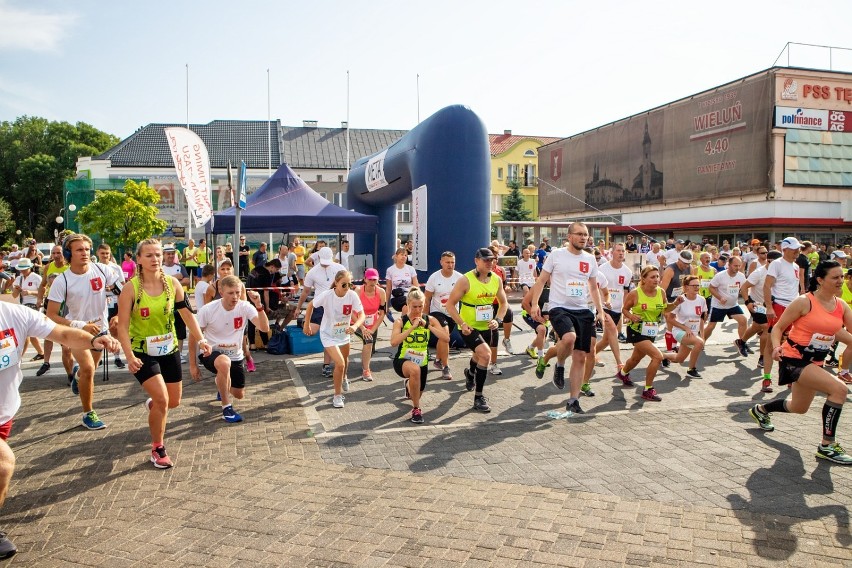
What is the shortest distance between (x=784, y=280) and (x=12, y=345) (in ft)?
30.0

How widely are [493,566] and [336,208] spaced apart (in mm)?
11346

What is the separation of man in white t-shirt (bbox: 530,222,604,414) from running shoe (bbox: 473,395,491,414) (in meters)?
0.89

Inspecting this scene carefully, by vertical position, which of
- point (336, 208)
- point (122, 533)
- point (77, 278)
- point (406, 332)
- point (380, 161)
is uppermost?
point (380, 161)

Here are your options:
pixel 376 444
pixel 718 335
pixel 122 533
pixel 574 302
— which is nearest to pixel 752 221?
pixel 718 335

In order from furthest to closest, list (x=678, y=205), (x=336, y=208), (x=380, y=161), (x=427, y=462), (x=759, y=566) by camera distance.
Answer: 1. (x=678, y=205)
2. (x=380, y=161)
3. (x=336, y=208)
4. (x=427, y=462)
5. (x=759, y=566)

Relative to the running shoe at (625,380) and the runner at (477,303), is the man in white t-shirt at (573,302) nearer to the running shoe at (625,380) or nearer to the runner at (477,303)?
the runner at (477,303)

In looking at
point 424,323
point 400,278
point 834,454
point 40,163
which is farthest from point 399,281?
point 40,163

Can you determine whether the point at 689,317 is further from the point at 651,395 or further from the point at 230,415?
the point at 230,415

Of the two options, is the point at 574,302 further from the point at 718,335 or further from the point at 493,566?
the point at 718,335

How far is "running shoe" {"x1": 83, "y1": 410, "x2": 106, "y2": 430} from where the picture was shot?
21.2 ft

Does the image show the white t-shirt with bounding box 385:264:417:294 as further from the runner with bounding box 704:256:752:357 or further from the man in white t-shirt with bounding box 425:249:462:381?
the runner with bounding box 704:256:752:357

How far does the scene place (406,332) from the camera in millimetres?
7012

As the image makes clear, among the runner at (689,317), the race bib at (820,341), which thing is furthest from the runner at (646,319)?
the race bib at (820,341)

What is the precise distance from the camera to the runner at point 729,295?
34.0 ft
